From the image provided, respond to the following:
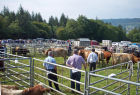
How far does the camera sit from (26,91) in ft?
11.4

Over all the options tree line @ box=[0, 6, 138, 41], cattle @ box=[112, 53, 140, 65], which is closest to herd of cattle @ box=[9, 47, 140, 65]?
cattle @ box=[112, 53, 140, 65]

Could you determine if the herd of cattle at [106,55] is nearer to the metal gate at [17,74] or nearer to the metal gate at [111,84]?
the metal gate at [111,84]

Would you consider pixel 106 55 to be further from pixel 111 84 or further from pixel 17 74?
pixel 111 84

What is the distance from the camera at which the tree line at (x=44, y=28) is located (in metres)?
57.6

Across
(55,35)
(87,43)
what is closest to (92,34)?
(55,35)

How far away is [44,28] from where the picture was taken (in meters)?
78.1

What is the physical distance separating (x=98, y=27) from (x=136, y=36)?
48.9 m

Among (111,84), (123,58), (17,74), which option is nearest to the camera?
(111,84)

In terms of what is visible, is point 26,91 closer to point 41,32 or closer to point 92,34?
point 41,32

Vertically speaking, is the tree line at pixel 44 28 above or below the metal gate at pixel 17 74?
above

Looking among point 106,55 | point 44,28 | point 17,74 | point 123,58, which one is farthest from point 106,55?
point 44,28

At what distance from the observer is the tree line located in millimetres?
57647

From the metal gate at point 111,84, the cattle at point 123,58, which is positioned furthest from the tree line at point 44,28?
the metal gate at point 111,84

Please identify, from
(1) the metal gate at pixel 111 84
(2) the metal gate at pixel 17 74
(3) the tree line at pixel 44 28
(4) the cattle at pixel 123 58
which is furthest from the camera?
(3) the tree line at pixel 44 28
